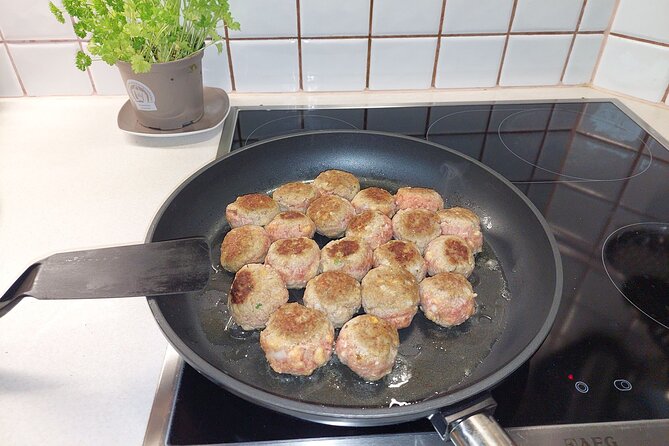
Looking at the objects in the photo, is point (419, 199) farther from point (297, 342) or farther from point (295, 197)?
point (297, 342)

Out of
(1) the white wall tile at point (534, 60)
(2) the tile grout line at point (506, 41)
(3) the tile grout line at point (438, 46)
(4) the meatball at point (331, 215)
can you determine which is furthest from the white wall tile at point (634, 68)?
(4) the meatball at point (331, 215)

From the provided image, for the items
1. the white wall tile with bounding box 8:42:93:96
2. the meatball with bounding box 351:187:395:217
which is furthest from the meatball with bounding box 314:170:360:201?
the white wall tile with bounding box 8:42:93:96

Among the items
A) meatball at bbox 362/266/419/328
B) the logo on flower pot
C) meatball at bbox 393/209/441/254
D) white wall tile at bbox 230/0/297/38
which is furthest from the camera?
white wall tile at bbox 230/0/297/38

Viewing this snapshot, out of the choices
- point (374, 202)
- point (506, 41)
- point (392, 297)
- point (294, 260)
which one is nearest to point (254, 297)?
point (294, 260)

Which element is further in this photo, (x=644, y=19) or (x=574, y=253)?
(x=644, y=19)

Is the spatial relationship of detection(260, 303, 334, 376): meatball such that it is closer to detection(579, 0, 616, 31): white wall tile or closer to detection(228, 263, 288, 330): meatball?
detection(228, 263, 288, 330): meatball

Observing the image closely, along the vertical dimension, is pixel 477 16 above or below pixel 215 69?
above
